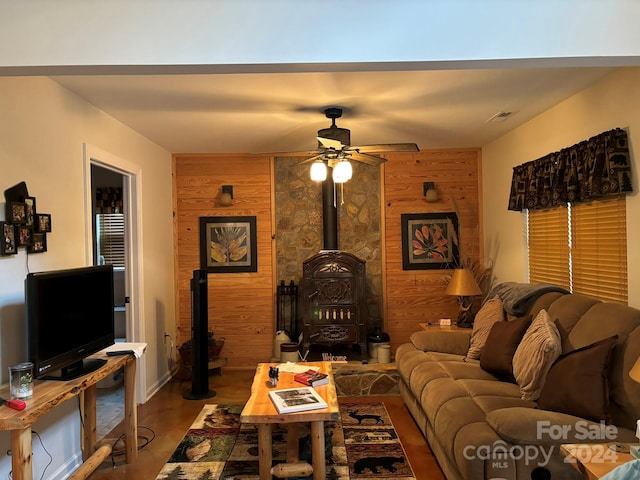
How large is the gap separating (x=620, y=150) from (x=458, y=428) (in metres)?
1.91

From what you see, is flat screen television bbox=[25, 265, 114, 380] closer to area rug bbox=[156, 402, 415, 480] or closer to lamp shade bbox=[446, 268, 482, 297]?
area rug bbox=[156, 402, 415, 480]

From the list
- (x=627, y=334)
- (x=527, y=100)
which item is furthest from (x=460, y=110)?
(x=627, y=334)

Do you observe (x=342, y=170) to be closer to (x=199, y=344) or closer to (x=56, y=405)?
(x=199, y=344)

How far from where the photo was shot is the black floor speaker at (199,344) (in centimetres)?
419

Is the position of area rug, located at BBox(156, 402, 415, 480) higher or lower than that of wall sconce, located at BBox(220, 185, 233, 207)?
lower

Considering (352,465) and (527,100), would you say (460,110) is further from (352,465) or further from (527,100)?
(352,465)

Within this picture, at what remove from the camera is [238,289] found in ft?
17.1

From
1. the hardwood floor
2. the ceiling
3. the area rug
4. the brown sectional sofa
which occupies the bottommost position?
the hardwood floor

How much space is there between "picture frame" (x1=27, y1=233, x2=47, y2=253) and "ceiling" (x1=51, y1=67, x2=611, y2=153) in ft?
3.21

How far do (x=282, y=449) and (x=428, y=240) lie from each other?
2956 mm

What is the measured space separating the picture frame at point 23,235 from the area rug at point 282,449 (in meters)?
1.61

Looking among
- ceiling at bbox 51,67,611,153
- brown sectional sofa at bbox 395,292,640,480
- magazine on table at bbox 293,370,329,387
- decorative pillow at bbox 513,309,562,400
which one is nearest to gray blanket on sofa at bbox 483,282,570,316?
brown sectional sofa at bbox 395,292,640,480

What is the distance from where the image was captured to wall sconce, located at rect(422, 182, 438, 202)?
5.08 m

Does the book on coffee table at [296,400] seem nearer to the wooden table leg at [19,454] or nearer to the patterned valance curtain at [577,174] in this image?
the wooden table leg at [19,454]
